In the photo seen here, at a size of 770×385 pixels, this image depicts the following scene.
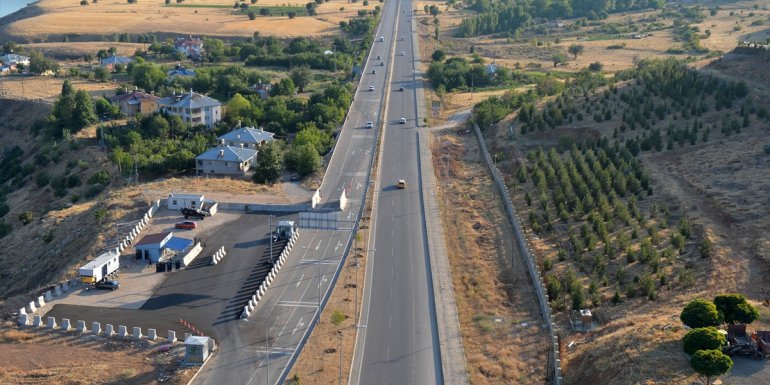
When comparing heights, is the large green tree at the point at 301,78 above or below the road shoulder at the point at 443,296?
above

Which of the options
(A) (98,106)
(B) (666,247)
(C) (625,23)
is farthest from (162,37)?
(B) (666,247)

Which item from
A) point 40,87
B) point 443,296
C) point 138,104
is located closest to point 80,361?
point 443,296

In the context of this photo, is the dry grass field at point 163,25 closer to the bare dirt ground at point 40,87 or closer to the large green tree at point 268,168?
the bare dirt ground at point 40,87

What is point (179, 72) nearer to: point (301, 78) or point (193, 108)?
point (301, 78)

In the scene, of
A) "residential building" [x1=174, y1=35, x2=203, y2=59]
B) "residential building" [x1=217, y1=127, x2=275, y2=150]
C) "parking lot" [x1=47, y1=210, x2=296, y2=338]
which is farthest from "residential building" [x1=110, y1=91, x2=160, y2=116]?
"residential building" [x1=174, y1=35, x2=203, y2=59]

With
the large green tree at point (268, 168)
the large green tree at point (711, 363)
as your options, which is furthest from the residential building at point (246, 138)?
the large green tree at point (711, 363)

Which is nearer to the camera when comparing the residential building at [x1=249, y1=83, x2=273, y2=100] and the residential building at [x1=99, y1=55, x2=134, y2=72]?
the residential building at [x1=249, y1=83, x2=273, y2=100]

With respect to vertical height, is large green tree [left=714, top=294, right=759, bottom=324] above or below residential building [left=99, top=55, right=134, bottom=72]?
below

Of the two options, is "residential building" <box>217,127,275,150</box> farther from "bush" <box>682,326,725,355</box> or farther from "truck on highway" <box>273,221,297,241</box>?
"bush" <box>682,326,725,355</box>
